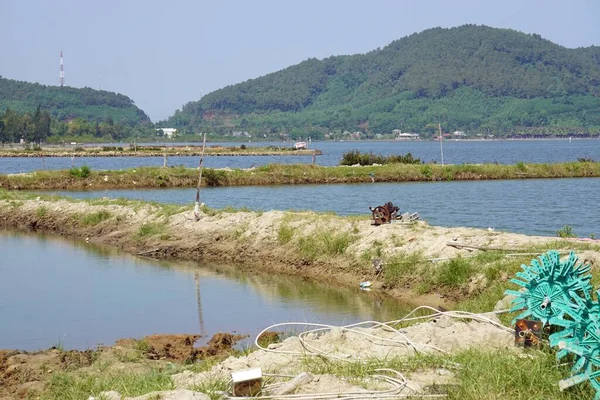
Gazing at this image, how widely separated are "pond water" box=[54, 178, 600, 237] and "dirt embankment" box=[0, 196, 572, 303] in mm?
6935

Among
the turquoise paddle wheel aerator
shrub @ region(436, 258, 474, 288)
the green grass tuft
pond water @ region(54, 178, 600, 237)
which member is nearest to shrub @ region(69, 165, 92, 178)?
pond water @ region(54, 178, 600, 237)

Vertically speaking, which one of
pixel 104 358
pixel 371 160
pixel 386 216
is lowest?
pixel 371 160

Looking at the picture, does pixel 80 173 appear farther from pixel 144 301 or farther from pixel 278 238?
pixel 144 301

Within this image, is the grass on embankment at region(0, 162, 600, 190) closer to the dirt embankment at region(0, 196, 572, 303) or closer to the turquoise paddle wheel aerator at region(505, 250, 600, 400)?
the dirt embankment at region(0, 196, 572, 303)

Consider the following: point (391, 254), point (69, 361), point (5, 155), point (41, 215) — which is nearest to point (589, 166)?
point (41, 215)

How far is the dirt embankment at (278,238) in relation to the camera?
16.8 meters

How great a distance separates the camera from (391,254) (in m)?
16.8

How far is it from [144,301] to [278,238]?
4.67 metres

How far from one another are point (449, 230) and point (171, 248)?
7414 mm

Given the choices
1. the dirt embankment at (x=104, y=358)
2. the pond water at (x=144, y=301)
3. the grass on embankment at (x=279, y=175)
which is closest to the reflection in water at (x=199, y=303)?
the pond water at (x=144, y=301)

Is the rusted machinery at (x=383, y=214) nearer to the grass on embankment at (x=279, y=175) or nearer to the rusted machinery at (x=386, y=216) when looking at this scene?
the rusted machinery at (x=386, y=216)

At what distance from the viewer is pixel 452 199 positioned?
35562 millimetres

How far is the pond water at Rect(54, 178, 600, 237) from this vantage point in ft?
90.2

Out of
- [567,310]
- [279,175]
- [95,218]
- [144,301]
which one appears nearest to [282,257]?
[144,301]
